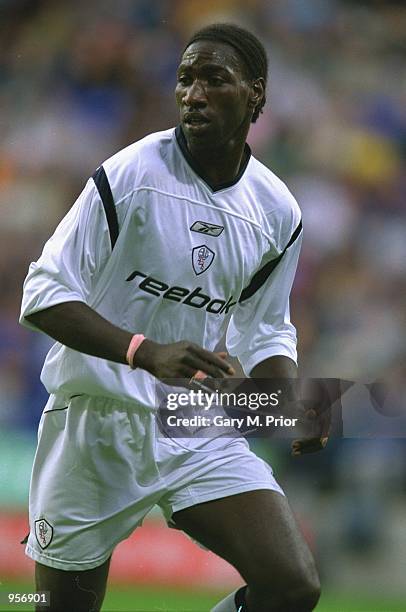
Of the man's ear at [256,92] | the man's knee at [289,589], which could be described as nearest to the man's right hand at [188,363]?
the man's knee at [289,589]

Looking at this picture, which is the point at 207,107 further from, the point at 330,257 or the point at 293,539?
the point at 330,257

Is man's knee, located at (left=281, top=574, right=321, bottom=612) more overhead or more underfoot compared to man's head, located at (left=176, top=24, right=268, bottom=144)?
more underfoot

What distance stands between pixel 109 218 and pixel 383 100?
432 cm

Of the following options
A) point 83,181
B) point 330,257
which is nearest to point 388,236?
point 330,257

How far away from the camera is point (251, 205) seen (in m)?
3.04

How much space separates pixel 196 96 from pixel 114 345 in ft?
2.63

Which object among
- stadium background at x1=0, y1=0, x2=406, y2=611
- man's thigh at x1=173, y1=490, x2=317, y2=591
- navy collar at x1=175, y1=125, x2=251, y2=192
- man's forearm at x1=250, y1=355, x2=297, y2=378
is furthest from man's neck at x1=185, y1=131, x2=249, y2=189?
stadium background at x1=0, y1=0, x2=406, y2=611

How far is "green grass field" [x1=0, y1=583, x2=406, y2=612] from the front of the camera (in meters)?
4.51

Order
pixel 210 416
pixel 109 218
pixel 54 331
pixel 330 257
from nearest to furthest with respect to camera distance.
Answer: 1. pixel 54 331
2. pixel 109 218
3. pixel 210 416
4. pixel 330 257

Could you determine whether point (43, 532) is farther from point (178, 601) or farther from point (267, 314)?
point (178, 601)

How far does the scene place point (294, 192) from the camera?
626 cm

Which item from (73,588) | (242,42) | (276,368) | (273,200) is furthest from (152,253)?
(73,588)

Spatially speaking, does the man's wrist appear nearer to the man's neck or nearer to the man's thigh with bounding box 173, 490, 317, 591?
the man's thigh with bounding box 173, 490, 317, 591

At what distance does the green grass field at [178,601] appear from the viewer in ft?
14.8
